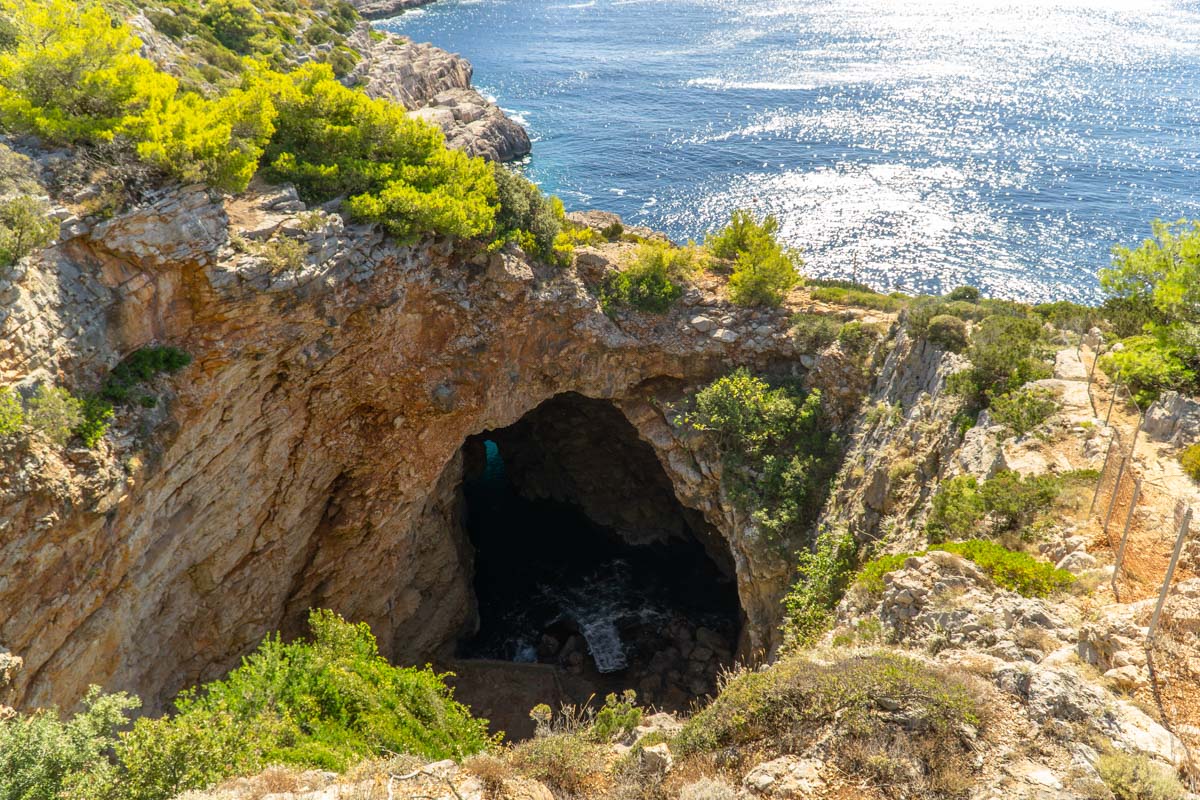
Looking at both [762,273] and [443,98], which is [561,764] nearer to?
[762,273]

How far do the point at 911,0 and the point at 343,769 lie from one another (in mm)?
162985

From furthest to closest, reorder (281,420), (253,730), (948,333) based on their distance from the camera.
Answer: (948,333)
(281,420)
(253,730)

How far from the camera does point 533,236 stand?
27.1m

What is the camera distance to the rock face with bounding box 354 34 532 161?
6812 cm

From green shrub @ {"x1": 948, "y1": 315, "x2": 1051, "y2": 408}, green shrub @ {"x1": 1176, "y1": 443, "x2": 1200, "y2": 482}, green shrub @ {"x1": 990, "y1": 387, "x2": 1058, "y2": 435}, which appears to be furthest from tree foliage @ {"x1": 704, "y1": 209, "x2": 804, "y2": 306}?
green shrub @ {"x1": 1176, "y1": 443, "x2": 1200, "y2": 482}

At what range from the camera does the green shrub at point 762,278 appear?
2831 centimetres

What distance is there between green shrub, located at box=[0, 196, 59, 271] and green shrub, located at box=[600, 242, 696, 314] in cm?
1804

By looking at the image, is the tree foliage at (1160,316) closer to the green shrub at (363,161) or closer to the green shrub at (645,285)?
the green shrub at (645,285)

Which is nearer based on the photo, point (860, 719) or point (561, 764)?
point (860, 719)

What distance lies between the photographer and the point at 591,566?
4022 centimetres

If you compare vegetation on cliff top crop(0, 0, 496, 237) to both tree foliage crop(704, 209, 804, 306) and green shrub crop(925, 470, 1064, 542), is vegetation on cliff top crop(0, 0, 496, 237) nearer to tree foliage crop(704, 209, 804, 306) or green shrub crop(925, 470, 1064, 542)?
tree foliage crop(704, 209, 804, 306)

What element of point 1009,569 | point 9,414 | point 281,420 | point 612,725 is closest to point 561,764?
point 612,725

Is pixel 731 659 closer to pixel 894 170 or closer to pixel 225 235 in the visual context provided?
pixel 225 235

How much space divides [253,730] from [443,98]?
250ft
